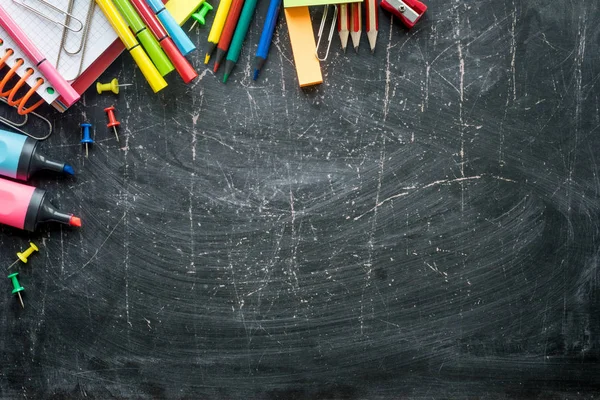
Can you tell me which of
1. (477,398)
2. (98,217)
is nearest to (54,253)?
(98,217)

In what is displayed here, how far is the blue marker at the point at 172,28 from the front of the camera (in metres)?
1.10

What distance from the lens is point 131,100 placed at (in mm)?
1159

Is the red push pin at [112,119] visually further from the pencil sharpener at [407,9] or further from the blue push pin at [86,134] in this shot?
the pencil sharpener at [407,9]

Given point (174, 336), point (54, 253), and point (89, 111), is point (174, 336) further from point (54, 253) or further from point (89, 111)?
point (89, 111)

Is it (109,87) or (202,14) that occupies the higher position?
(202,14)

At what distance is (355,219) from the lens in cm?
116

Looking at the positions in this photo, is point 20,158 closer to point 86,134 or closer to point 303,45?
point 86,134

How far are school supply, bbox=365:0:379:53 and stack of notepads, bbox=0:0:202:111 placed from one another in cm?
34

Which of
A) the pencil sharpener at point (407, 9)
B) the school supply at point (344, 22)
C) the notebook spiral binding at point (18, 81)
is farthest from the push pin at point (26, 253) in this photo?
the pencil sharpener at point (407, 9)

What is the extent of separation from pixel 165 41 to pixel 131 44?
0.22 ft

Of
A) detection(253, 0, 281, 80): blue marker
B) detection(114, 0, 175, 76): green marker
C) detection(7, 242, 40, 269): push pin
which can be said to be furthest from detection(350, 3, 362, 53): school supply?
detection(7, 242, 40, 269): push pin

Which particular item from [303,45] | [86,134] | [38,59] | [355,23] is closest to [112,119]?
[86,134]

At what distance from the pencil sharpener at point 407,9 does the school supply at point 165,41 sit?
16.7 inches

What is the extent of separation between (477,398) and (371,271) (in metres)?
0.35
